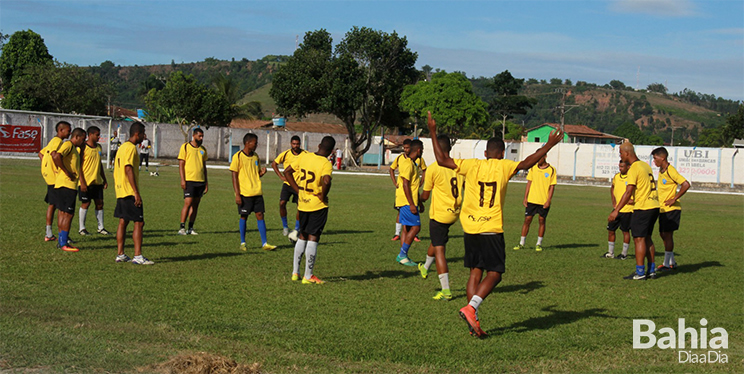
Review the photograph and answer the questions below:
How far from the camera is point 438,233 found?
9.18 meters

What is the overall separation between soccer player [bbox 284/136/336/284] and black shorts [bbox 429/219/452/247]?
1482 mm

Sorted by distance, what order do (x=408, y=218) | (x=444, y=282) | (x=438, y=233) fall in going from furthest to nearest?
(x=408, y=218) → (x=438, y=233) → (x=444, y=282)

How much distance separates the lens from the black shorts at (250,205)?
12492mm

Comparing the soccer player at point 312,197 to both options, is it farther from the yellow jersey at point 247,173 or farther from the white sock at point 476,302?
the yellow jersey at point 247,173

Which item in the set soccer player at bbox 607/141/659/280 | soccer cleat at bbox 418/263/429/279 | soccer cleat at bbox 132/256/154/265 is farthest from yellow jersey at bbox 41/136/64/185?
soccer player at bbox 607/141/659/280

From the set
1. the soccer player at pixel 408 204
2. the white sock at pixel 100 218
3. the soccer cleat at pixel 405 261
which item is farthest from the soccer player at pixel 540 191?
the white sock at pixel 100 218

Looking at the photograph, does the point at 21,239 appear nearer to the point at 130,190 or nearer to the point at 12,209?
the point at 130,190

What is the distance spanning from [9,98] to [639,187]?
68.4 meters

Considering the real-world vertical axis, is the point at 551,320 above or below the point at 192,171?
below

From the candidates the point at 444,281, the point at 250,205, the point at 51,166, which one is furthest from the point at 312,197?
the point at 51,166

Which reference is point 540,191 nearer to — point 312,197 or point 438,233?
point 438,233

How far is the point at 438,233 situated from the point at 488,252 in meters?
2.01

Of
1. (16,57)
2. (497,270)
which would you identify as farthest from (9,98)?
(497,270)

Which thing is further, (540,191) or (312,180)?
(540,191)
